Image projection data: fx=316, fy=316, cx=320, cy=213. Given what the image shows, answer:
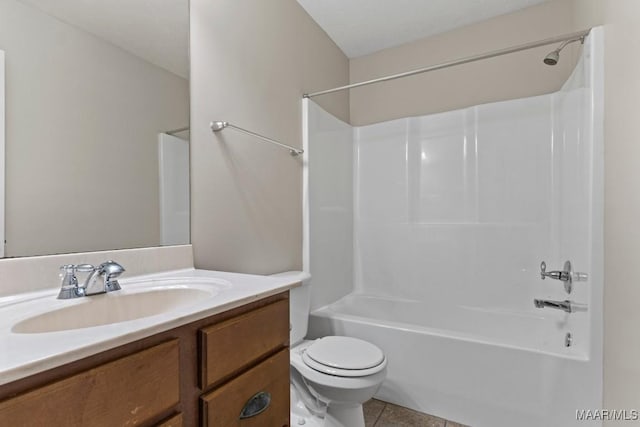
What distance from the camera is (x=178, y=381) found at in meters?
0.63

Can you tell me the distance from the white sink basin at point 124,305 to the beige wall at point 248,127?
359 mm

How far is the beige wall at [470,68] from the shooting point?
2141mm

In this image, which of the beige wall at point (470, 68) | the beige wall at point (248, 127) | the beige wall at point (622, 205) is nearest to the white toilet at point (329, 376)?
the beige wall at point (248, 127)

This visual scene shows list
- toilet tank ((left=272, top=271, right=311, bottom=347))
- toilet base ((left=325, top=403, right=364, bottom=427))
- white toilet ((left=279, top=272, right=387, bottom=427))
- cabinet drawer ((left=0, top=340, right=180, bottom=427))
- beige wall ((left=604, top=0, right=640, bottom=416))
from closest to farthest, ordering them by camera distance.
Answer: cabinet drawer ((left=0, top=340, right=180, bottom=427)), beige wall ((left=604, top=0, right=640, bottom=416)), white toilet ((left=279, top=272, right=387, bottom=427)), toilet base ((left=325, top=403, right=364, bottom=427)), toilet tank ((left=272, top=271, right=311, bottom=347))

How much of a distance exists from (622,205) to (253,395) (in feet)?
4.88

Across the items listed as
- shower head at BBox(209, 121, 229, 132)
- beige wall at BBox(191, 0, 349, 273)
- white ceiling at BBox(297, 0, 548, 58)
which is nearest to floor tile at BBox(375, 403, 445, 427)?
beige wall at BBox(191, 0, 349, 273)

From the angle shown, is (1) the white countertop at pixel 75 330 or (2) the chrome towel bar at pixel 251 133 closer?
(1) the white countertop at pixel 75 330

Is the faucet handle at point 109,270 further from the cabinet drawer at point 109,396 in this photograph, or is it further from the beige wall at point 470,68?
the beige wall at point 470,68

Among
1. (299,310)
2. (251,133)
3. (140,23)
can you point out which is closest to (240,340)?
(299,310)

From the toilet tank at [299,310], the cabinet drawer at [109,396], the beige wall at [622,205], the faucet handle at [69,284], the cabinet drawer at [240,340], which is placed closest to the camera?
the cabinet drawer at [109,396]

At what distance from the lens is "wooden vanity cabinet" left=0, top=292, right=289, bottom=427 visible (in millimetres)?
447

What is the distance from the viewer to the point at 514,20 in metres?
2.24

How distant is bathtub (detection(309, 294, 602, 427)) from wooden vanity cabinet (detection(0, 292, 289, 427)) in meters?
1.07

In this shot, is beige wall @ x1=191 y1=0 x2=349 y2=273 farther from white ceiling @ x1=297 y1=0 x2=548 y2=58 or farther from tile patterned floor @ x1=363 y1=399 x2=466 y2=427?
tile patterned floor @ x1=363 y1=399 x2=466 y2=427
